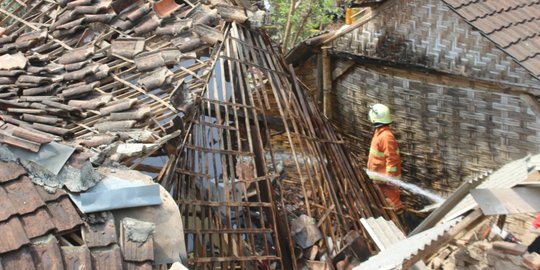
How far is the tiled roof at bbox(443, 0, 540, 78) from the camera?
7.79m

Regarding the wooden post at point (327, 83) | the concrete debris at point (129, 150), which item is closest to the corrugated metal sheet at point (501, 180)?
the concrete debris at point (129, 150)

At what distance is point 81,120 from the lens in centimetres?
691

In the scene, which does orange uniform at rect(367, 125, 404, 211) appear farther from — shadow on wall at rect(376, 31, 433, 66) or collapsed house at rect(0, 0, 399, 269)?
shadow on wall at rect(376, 31, 433, 66)

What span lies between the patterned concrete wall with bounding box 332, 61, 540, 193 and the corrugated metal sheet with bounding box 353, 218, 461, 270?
2643mm

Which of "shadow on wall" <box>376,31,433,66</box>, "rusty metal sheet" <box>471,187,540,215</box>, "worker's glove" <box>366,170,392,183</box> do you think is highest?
"shadow on wall" <box>376,31,433,66</box>

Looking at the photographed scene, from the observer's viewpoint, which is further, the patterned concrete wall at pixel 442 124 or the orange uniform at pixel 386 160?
the orange uniform at pixel 386 160

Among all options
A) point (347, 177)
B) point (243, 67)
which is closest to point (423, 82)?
point (347, 177)

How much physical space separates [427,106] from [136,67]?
11.6ft

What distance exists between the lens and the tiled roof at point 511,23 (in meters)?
7.79

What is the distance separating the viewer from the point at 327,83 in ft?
34.8

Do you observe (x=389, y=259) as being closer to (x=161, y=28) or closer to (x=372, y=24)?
(x=161, y=28)

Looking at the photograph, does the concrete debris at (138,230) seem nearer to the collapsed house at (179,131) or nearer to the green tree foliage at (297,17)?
the collapsed house at (179,131)

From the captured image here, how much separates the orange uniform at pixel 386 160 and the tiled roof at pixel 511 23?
1.63 meters

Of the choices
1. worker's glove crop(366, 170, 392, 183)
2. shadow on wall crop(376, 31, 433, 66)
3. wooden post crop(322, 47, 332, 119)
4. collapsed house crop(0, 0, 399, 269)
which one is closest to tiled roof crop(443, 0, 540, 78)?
shadow on wall crop(376, 31, 433, 66)
